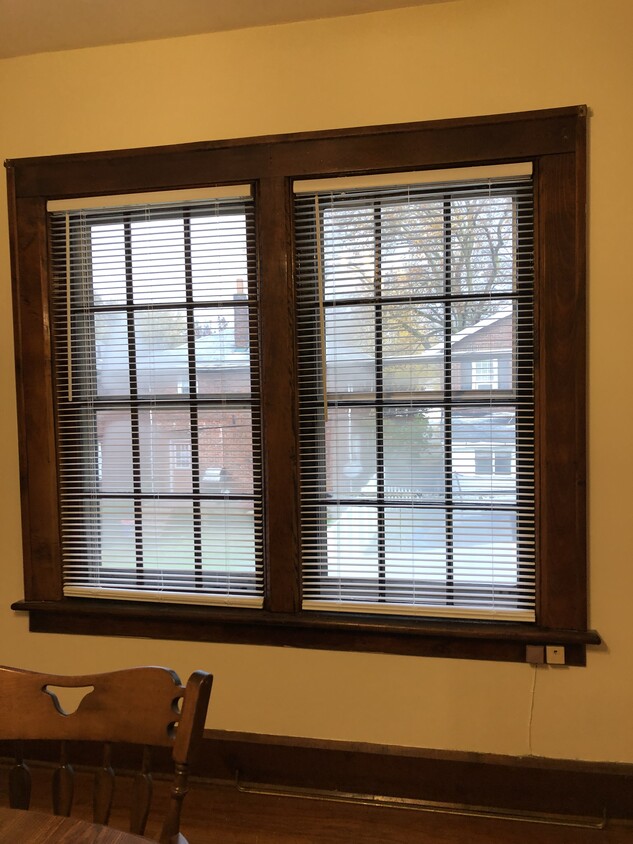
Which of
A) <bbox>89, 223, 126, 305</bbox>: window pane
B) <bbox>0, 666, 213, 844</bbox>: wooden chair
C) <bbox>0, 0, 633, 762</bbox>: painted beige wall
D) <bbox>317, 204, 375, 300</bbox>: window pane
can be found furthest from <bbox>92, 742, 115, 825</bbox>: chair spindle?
<bbox>89, 223, 126, 305</bbox>: window pane

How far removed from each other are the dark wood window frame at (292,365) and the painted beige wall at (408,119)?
0.06 m

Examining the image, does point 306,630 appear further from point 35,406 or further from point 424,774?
point 35,406

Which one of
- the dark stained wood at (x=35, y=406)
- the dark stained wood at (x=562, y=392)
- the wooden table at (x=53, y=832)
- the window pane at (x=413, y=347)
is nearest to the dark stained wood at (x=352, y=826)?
the dark stained wood at (x=562, y=392)

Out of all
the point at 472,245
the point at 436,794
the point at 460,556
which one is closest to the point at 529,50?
the point at 472,245

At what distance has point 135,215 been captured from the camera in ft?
8.18

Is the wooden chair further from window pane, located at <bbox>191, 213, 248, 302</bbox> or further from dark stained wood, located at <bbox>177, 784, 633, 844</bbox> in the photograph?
window pane, located at <bbox>191, 213, 248, 302</bbox>

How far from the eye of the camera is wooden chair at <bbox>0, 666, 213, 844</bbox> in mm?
1052

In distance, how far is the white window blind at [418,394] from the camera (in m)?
2.26

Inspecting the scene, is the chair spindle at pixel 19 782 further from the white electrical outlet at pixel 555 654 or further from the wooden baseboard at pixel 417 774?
the white electrical outlet at pixel 555 654

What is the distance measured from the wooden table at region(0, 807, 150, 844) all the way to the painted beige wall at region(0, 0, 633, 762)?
145cm

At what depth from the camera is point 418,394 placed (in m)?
2.34

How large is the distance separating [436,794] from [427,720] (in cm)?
26

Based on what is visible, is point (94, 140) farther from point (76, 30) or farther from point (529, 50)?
point (529, 50)

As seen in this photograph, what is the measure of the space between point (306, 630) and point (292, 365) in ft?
3.27
